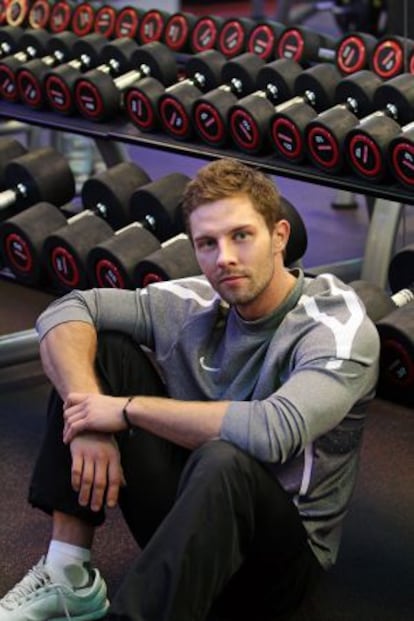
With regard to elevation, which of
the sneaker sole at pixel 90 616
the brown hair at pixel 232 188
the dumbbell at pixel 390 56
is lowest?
the sneaker sole at pixel 90 616

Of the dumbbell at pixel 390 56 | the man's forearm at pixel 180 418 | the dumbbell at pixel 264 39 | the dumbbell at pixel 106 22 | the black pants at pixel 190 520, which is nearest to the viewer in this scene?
the black pants at pixel 190 520

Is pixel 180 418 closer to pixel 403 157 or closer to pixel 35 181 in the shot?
pixel 403 157

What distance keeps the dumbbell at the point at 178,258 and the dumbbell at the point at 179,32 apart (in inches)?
47.0

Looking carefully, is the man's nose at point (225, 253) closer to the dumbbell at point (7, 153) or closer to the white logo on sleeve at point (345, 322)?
the white logo on sleeve at point (345, 322)

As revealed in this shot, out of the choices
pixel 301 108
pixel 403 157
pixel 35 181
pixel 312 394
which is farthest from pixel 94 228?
pixel 312 394

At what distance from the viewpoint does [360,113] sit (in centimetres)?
283

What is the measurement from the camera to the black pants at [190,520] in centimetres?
161

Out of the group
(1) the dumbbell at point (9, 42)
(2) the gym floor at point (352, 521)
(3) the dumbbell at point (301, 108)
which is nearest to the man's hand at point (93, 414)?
(2) the gym floor at point (352, 521)

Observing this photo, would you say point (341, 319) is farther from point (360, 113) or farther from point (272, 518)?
point (360, 113)

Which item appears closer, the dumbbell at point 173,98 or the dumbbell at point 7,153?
the dumbbell at point 173,98

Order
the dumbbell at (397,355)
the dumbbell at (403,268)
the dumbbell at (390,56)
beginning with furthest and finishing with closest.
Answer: the dumbbell at (390,56)
the dumbbell at (403,268)
the dumbbell at (397,355)

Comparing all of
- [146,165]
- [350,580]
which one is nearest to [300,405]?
[350,580]

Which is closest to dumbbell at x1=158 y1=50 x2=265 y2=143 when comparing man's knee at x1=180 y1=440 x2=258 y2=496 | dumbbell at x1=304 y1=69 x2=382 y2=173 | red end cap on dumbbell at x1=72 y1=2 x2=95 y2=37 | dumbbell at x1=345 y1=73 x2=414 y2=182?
dumbbell at x1=304 y1=69 x2=382 y2=173

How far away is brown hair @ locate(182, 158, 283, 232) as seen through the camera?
185 centimetres
